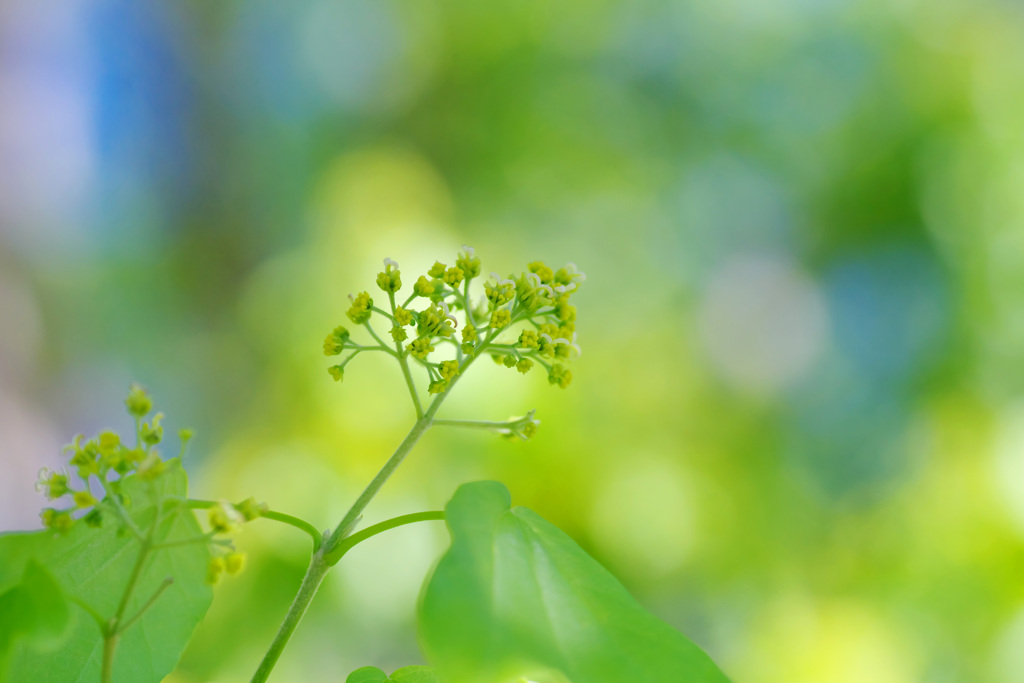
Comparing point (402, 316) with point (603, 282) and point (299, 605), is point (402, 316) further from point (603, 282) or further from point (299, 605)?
point (603, 282)

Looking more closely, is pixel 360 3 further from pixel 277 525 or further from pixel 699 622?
pixel 699 622

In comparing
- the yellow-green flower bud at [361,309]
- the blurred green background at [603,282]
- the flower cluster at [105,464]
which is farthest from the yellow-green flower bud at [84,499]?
the blurred green background at [603,282]

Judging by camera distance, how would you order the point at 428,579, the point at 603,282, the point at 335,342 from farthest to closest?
the point at 603,282 → the point at 335,342 → the point at 428,579

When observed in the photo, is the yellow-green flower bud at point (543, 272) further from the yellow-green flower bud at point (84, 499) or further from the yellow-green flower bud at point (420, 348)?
the yellow-green flower bud at point (84, 499)

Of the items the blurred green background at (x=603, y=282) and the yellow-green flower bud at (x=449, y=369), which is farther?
the blurred green background at (x=603, y=282)

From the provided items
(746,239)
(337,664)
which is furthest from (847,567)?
(337,664)

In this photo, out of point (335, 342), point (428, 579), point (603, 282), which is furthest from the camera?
point (603, 282)

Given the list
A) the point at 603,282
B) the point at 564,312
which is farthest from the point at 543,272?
the point at 603,282

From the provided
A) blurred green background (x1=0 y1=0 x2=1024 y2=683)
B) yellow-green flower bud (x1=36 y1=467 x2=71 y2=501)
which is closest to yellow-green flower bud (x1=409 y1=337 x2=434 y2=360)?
yellow-green flower bud (x1=36 y1=467 x2=71 y2=501)
